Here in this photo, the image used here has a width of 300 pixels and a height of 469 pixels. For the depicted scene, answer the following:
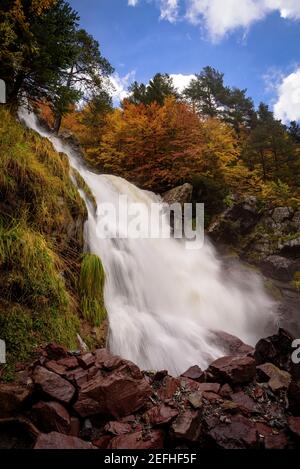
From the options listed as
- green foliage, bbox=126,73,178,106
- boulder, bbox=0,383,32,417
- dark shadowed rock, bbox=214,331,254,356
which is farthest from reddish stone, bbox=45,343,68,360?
green foliage, bbox=126,73,178,106

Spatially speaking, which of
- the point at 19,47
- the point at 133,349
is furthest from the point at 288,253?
the point at 19,47

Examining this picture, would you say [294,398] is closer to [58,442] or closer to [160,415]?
[160,415]

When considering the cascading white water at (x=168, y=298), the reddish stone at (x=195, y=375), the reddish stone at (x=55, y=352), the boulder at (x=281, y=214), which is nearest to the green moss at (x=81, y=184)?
the cascading white water at (x=168, y=298)

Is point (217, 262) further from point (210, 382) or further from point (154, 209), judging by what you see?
point (210, 382)

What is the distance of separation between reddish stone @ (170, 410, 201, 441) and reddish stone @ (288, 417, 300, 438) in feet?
2.90

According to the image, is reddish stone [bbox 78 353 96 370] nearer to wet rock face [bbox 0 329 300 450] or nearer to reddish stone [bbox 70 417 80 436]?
wet rock face [bbox 0 329 300 450]

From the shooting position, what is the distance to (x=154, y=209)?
14.2 metres

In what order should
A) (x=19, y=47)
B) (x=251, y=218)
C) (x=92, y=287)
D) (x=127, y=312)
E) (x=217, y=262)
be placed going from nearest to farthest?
(x=92, y=287)
(x=19, y=47)
(x=127, y=312)
(x=217, y=262)
(x=251, y=218)

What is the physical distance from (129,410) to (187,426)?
0.62 m

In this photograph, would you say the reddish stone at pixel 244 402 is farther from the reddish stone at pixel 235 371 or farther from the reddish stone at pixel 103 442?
the reddish stone at pixel 103 442

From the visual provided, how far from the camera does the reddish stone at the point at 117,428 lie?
2967 mm

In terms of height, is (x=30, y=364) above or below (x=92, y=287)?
below

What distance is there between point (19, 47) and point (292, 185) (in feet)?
50.4

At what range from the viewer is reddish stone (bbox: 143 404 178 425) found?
3.03 m
